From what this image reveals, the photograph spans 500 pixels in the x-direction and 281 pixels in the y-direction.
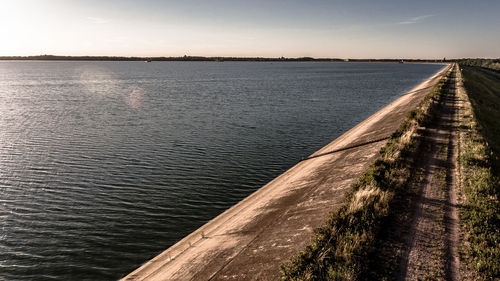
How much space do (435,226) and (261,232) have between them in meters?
7.04

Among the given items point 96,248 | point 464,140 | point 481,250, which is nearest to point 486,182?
point 481,250

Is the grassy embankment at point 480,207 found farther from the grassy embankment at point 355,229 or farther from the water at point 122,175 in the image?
the water at point 122,175

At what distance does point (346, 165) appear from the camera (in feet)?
68.1

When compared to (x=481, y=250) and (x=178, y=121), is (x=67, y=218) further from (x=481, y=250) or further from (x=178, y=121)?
(x=178, y=121)

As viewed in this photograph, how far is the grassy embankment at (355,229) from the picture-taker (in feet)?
27.9

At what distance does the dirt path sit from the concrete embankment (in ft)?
11.8

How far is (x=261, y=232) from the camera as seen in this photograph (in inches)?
501

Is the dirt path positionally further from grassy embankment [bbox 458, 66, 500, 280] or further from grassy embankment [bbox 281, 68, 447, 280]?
grassy embankment [bbox 281, 68, 447, 280]

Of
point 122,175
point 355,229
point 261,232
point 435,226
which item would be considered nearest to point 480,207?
point 435,226

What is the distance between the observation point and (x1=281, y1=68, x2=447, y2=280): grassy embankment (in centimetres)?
849

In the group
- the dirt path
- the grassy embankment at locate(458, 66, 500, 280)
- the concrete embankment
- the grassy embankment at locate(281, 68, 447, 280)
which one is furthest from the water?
the grassy embankment at locate(458, 66, 500, 280)

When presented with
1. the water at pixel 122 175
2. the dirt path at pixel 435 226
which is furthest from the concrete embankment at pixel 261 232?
the dirt path at pixel 435 226

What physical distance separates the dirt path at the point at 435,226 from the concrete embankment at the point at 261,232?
11.8ft

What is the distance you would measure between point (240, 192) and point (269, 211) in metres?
5.34
